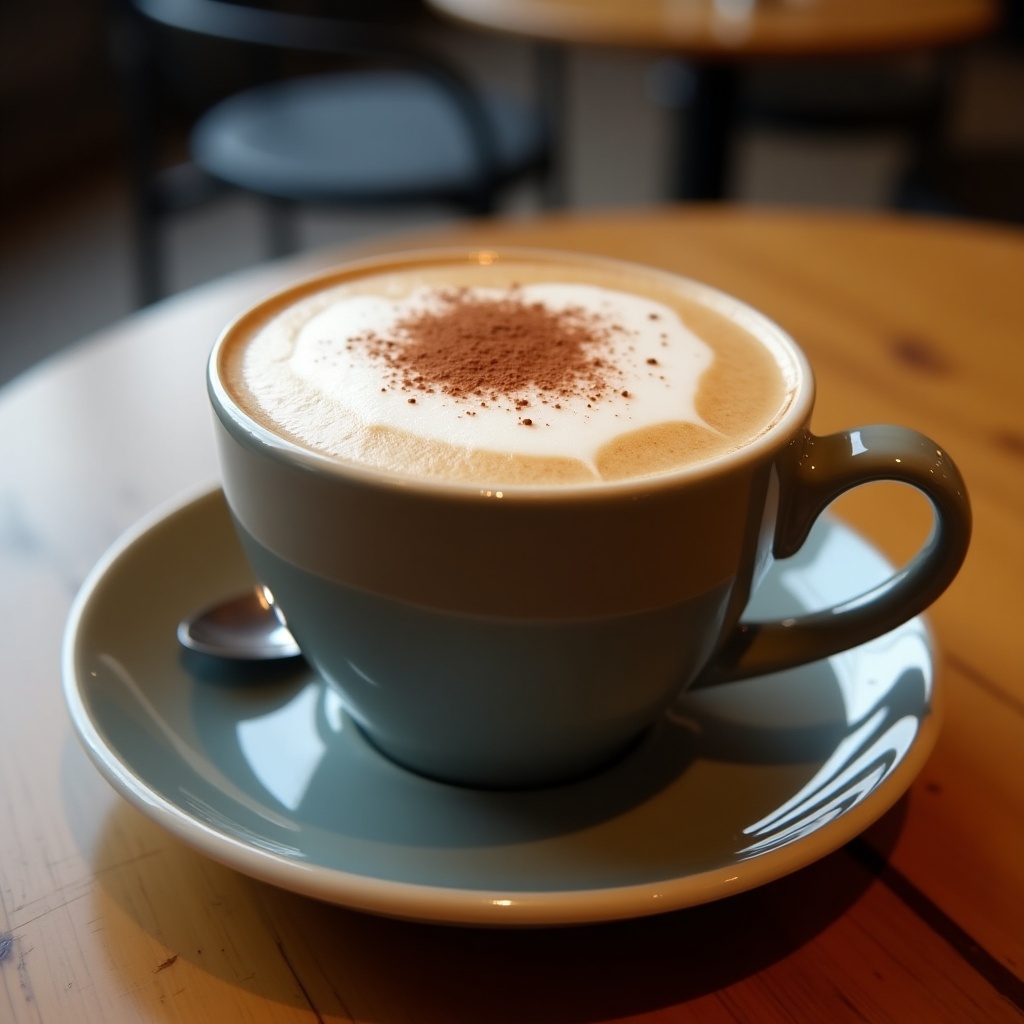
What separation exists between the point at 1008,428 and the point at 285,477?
20.6 inches

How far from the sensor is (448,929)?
41 cm

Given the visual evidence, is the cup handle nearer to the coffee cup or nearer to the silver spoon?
the coffee cup

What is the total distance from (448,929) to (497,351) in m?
0.25

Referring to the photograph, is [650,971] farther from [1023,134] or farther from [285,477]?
[1023,134]

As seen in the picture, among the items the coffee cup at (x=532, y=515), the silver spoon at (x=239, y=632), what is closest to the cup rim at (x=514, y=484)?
the coffee cup at (x=532, y=515)

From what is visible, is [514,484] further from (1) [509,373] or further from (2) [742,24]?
(2) [742,24]

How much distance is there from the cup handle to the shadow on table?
10cm

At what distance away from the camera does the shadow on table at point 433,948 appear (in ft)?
1.26

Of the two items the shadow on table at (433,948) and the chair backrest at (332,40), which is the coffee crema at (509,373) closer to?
the shadow on table at (433,948)

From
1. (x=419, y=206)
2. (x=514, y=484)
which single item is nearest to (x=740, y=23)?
(x=419, y=206)

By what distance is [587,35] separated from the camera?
164cm

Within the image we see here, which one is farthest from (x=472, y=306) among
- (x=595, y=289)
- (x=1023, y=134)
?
(x=1023, y=134)

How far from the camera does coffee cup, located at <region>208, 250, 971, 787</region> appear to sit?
0.40m

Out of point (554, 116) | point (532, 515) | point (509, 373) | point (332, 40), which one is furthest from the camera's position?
point (554, 116)
